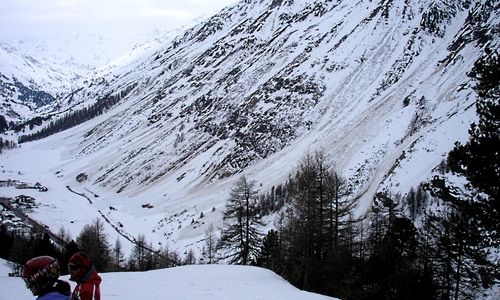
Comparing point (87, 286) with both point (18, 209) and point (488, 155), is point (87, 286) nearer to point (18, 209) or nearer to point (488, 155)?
point (488, 155)

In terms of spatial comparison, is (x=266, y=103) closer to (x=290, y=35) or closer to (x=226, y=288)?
(x=290, y=35)

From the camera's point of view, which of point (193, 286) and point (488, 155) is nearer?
point (488, 155)

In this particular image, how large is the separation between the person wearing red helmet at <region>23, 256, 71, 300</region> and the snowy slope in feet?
25.8

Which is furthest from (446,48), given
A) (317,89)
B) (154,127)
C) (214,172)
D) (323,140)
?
(154,127)

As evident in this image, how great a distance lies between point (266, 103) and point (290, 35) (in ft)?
174

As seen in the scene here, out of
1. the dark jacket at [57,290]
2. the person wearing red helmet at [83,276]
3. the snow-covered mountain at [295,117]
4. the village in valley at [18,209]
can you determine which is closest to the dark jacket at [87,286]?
the person wearing red helmet at [83,276]

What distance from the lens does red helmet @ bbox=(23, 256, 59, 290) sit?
4.90 metres

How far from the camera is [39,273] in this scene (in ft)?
16.1

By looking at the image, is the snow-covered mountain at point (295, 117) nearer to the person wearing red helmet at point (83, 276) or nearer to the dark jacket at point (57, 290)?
the person wearing red helmet at point (83, 276)

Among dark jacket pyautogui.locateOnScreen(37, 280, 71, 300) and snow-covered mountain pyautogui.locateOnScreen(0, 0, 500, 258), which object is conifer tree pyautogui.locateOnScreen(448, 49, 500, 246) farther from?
snow-covered mountain pyautogui.locateOnScreen(0, 0, 500, 258)

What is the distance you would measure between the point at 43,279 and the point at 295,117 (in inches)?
4232

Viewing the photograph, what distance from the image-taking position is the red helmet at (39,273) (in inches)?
193

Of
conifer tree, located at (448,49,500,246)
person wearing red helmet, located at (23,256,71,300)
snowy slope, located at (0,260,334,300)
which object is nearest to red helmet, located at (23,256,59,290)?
person wearing red helmet, located at (23,256,71,300)

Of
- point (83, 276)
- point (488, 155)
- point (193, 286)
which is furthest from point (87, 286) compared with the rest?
point (488, 155)
